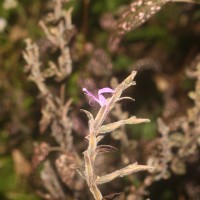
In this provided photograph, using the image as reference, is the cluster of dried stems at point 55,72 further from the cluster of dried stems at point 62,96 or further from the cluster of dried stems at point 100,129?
the cluster of dried stems at point 100,129

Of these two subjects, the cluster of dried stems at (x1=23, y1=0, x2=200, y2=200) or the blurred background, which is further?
the blurred background

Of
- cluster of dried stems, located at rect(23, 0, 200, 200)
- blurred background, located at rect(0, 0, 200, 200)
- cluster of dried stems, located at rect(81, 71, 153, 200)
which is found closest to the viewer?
cluster of dried stems, located at rect(81, 71, 153, 200)

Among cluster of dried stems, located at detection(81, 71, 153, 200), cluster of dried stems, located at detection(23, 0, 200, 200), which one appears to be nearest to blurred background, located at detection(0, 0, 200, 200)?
cluster of dried stems, located at detection(23, 0, 200, 200)

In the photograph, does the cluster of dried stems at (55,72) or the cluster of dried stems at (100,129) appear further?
the cluster of dried stems at (55,72)

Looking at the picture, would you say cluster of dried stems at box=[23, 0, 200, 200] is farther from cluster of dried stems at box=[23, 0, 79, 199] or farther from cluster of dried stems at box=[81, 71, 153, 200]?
cluster of dried stems at box=[81, 71, 153, 200]

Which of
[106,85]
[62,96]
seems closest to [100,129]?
Result: [62,96]

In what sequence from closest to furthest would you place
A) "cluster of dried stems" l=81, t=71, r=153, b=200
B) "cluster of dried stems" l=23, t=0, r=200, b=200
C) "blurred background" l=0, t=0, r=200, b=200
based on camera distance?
1. "cluster of dried stems" l=81, t=71, r=153, b=200
2. "cluster of dried stems" l=23, t=0, r=200, b=200
3. "blurred background" l=0, t=0, r=200, b=200

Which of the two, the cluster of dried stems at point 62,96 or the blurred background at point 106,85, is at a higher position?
the blurred background at point 106,85

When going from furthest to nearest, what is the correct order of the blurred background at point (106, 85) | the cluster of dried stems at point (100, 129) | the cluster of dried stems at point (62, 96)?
the blurred background at point (106, 85)
the cluster of dried stems at point (62, 96)
the cluster of dried stems at point (100, 129)

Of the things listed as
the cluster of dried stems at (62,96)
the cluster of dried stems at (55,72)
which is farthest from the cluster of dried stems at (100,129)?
the cluster of dried stems at (55,72)

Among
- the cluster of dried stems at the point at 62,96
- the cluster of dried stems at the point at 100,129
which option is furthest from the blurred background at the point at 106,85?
the cluster of dried stems at the point at 100,129

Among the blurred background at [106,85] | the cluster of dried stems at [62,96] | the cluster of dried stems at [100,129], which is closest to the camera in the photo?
the cluster of dried stems at [100,129]

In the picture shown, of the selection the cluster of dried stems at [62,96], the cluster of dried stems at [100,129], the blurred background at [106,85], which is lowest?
the cluster of dried stems at [100,129]


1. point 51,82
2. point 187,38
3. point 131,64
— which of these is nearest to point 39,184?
point 51,82
